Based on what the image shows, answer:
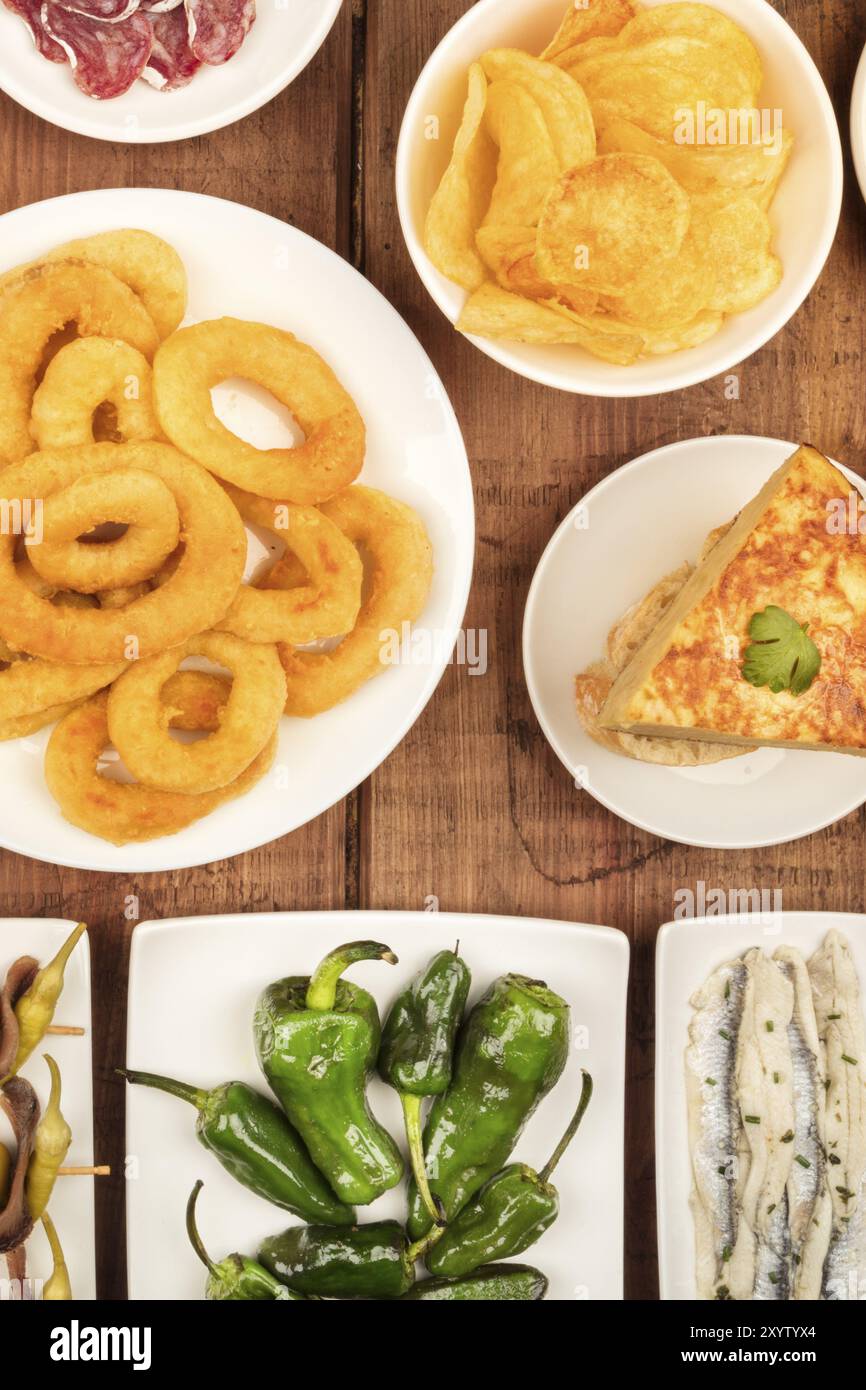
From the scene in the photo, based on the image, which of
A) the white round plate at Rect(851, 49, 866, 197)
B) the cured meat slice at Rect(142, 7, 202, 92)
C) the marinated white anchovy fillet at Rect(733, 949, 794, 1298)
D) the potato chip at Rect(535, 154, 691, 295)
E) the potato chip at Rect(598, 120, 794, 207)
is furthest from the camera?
the marinated white anchovy fillet at Rect(733, 949, 794, 1298)

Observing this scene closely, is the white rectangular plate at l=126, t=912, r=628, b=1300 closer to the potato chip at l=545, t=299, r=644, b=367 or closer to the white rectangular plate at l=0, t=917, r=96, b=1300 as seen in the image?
the white rectangular plate at l=0, t=917, r=96, b=1300

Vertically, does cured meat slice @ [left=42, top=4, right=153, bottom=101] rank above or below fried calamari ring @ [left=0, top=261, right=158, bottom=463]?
above

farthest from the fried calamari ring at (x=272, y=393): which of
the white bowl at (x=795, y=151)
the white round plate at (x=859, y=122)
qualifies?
the white round plate at (x=859, y=122)

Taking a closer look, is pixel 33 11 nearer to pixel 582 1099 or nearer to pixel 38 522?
pixel 38 522

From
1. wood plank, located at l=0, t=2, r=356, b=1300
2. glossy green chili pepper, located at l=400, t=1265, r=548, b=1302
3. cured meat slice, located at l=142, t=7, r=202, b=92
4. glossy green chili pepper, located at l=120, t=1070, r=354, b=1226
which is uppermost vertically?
cured meat slice, located at l=142, t=7, r=202, b=92

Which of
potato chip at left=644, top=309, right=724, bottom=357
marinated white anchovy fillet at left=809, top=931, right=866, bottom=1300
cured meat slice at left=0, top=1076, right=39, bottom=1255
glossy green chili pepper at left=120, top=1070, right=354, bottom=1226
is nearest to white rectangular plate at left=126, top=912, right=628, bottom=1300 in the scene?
glossy green chili pepper at left=120, top=1070, right=354, bottom=1226

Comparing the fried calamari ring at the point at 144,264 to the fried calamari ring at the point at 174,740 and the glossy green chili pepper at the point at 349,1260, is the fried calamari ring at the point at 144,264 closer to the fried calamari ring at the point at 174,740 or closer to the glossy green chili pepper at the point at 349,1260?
the fried calamari ring at the point at 174,740

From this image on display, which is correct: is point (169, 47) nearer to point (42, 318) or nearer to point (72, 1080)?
point (42, 318)
